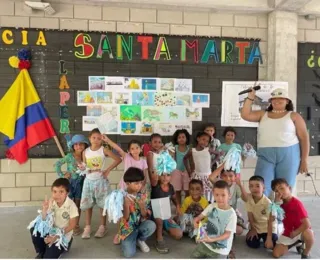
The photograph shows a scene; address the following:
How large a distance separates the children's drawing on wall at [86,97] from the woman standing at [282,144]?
2.03 meters

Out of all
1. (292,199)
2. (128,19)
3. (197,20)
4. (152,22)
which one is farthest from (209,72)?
(292,199)

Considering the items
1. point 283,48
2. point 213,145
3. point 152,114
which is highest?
point 283,48

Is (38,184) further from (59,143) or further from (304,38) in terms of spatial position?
(304,38)

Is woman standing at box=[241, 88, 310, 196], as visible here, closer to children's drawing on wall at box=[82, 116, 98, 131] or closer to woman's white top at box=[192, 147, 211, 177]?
woman's white top at box=[192, 147, 211, 177]

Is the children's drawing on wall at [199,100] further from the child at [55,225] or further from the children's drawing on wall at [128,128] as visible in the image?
the child at [55,225]

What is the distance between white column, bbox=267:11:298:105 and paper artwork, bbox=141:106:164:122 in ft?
4.99

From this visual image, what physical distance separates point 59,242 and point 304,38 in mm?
3930

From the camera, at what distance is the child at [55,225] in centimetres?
247

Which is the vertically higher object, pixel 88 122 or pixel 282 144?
pixel 88 122

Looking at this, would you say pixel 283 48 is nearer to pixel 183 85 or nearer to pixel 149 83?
pixel 183 85

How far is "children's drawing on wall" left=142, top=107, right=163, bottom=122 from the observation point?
3.98 m

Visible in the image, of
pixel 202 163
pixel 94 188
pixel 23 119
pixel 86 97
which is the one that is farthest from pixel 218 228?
pixel 23 119

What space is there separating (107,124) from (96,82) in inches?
20.9

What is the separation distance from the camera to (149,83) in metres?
3.99
